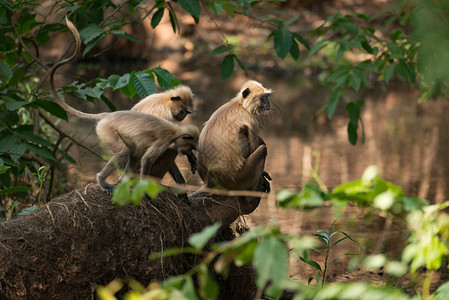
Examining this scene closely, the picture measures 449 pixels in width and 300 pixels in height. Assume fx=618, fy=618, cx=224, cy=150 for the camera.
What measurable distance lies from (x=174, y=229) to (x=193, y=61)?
1707cm

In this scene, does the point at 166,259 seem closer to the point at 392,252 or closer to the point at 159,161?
the point at 159,161

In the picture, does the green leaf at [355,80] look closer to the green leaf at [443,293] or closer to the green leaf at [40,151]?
the green leaf at [40,151]

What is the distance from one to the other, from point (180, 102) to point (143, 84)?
45 centimetres

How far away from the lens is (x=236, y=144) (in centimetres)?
439

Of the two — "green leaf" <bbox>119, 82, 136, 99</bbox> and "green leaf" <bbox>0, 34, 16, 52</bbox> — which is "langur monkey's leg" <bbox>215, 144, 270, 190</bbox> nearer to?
"green leaf" <bbox>119, 82, 136, 99</bbox>

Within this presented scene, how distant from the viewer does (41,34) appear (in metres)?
Answer: 5.39

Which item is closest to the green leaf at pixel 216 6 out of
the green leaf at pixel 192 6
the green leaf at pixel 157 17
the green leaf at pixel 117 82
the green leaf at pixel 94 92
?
the green leaf at pixel 192 6

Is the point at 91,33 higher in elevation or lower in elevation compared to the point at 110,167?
higher

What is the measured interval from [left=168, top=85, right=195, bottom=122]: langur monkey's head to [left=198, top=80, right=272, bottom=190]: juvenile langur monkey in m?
0.22

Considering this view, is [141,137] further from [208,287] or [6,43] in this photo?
[208,287]

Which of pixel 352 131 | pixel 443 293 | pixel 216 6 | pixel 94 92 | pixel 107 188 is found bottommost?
pixel 352 131

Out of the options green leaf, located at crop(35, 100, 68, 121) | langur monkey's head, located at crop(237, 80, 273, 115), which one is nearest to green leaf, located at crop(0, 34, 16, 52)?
green leaf, located at crop(35, 100, 68, 121)

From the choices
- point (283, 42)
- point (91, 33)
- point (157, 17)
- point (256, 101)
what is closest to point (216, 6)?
point (157, 17)

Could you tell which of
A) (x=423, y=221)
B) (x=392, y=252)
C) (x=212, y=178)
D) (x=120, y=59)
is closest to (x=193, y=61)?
(x=120, y=59)
